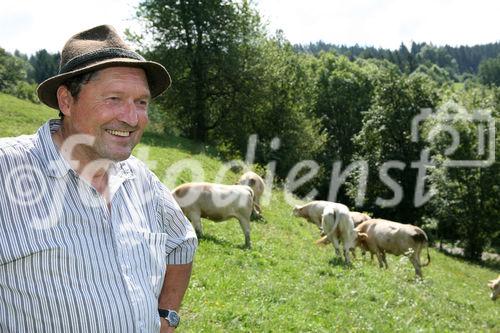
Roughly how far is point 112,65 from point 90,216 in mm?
882

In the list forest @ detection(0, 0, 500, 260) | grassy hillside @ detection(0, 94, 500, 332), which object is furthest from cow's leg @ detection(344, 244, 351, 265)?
forest @ detection(0, 0, 500, 260)

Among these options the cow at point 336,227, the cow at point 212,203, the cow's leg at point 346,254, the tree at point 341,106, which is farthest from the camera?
the tree at point 341,106

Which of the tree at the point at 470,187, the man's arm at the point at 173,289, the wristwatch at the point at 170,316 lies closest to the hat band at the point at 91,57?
the man's arm at the point at 173,289

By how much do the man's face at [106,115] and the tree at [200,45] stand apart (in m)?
34.1

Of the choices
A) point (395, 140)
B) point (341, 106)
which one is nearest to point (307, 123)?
point (395, 140)

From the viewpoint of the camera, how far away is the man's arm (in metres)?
3.45

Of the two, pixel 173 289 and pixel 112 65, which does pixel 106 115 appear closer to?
pixel 112 65

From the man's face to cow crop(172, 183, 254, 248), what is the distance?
453 inches

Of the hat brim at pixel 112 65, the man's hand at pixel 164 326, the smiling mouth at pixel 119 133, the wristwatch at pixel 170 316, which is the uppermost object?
the hat brim at pixel 112 65

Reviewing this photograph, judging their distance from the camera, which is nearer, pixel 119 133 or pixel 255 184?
pixel 119 133

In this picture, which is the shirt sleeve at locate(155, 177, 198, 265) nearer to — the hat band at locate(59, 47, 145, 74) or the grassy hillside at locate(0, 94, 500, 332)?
the hat band at locate(59, 47, 145, 74)

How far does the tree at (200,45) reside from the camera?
36906 millimetres

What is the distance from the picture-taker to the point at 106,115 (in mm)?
3178

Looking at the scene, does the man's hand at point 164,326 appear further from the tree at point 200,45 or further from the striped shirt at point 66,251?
the tree at point 200,45
